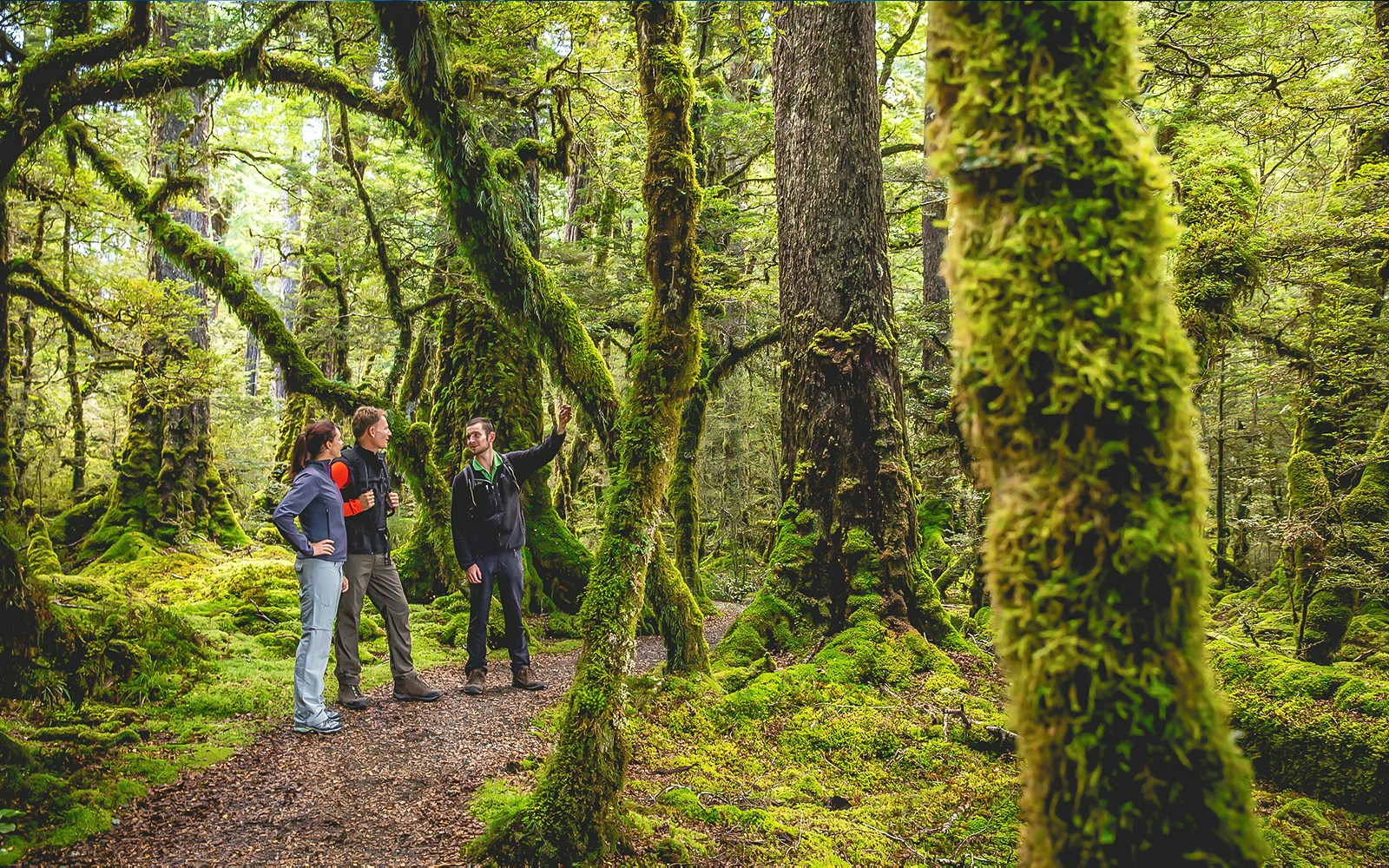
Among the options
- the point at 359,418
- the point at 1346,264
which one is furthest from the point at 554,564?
the point at 1346,264

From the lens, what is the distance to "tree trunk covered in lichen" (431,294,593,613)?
384 inches

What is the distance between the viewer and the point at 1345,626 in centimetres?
724

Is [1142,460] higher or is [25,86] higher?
[25,86]

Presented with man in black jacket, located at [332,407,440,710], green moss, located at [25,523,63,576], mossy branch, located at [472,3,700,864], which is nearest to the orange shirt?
man in black jacket, located at [332,407,440,710]

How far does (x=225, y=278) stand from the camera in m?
8.28

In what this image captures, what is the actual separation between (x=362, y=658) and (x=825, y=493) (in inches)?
215

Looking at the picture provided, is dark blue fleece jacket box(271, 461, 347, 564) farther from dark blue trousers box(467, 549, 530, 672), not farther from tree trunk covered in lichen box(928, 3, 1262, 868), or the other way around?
tree trunk covered in lichen box(928, 3, 1262, 868)

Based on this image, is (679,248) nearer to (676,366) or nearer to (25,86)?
(676,366)

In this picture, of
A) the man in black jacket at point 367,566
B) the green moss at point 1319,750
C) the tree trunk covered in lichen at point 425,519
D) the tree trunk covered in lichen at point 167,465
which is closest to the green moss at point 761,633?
the man in black jacket at point 367,566

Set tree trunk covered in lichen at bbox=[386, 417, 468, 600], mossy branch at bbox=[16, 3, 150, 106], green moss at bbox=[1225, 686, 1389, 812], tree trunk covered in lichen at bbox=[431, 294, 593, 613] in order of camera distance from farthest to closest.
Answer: tree trunk covered in lichen at bbox=[431, 294, 593, 613], tree trunk covered in lichen at bbox=[386, 417, 468, 600], mossy branch at bbox=[16, 3, 150, 106], green moss at bbox=[1225, 686, 1389, 812]

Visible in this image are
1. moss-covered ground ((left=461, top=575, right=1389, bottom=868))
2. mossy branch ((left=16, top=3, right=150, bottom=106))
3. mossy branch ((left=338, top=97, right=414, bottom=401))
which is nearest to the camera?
moss-covered ground ((left=461, top=575, right=1389, bottom=868))

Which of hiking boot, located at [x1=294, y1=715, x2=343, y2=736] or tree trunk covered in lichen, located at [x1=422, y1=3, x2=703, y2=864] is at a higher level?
tree trunk covered in lichen, located at [x1=422, y1=3, x2=703, y2=864]

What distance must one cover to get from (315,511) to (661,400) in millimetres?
3311

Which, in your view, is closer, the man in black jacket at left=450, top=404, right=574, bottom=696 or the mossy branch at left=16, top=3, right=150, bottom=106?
the mossy branch at left=16, top=3, right=150, bottom=106
